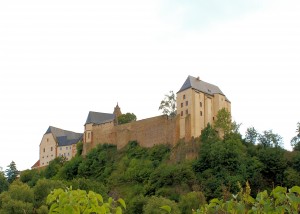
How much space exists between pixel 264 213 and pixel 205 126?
1905 inches

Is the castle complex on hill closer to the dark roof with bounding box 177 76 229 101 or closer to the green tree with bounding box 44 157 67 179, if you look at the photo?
the dark roof with bounding box 177 76 229 101

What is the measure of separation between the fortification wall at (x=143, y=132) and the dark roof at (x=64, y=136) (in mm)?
11012

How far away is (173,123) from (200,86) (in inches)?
189

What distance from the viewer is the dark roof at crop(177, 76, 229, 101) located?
5468 centimetres

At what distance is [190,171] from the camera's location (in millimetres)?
48375

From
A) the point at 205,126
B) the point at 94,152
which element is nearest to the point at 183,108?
the point at 205,126

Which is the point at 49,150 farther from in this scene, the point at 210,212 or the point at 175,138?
the point at 210,212

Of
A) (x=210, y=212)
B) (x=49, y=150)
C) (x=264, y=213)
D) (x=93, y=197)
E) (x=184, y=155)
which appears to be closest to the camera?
(x=264, y=213)

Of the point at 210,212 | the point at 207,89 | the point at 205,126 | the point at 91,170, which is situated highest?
the point at 207,89

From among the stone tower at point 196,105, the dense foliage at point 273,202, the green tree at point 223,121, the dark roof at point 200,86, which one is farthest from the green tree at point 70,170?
the dense foliage at point 273,202

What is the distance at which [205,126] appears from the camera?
53.1 meters

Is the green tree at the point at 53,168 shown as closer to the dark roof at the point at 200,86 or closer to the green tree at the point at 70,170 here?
the green tree at the point at 70,170

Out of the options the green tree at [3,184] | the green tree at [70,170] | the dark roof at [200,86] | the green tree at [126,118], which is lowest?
the green tree at [3,184]

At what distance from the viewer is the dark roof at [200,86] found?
54.7 m
